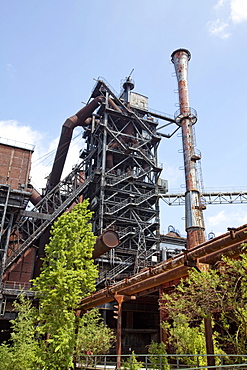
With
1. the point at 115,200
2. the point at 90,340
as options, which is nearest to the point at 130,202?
the point at 115,200

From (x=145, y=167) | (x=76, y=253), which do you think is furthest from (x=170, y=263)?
(x=145, y=167)

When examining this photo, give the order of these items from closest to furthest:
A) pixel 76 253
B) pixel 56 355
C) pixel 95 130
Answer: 1. pixel 56 355
2. pixel 76 253
3. pixel 95 130

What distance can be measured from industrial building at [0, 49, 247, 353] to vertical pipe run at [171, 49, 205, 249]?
9 cm

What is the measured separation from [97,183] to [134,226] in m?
6.07

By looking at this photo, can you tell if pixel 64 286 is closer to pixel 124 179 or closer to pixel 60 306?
pixel 60 306

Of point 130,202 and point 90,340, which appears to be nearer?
point 90,340

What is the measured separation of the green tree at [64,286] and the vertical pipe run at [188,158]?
484 inches

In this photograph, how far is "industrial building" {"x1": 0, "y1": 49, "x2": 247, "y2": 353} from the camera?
2748cm

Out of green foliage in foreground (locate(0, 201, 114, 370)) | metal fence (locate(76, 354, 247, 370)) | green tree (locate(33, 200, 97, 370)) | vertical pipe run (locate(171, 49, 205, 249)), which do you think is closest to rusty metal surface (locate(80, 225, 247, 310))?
green tree (locate(33, 200, 97, 370))

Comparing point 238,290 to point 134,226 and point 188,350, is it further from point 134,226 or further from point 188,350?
point 134,226

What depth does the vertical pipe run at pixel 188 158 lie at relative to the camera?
27750mm

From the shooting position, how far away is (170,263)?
12938 mm

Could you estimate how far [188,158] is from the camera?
101 feet

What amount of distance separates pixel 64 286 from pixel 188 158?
63.6 ft
